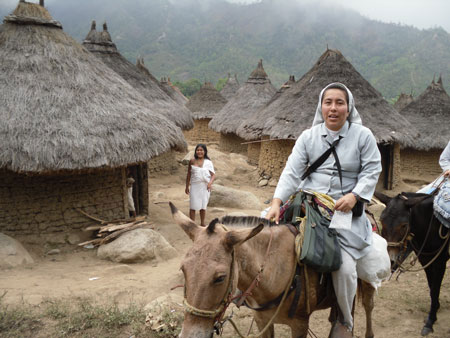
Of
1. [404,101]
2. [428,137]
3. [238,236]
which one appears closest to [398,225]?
[238,236]

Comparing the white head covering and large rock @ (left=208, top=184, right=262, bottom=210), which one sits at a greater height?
the white head covering

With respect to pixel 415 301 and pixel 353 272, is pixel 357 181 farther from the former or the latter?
pixel 415 301

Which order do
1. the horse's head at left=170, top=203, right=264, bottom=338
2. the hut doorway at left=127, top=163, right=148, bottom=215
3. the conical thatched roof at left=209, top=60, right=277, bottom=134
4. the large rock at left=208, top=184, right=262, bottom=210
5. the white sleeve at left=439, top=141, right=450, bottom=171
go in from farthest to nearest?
the conical thatched roof at left=209, top=60, right=277, bottom=134
the large rock at left=208, top=184, right=262, bottom=210
the hut doorway at left=127, top=163, right=148, bottom=215
the white sleeve at left=439, top=141, right=450, bottom=171
the horse's head at left=170, top=203, right=264, bottom=338

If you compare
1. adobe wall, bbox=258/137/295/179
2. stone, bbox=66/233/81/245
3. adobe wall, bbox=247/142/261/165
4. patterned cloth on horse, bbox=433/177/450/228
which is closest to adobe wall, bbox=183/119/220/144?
adobe wall, bbox=247/142/261/165

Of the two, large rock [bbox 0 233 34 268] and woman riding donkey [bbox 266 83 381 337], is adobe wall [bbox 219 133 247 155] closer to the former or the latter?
large rock [bbox 0 233 34 268]

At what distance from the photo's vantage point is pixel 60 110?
6656mm

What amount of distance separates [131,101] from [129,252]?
127 inches

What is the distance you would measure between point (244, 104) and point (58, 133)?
14269 millimetres

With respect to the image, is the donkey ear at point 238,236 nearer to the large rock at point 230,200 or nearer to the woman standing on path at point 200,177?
the woman standing on path at point 200,177

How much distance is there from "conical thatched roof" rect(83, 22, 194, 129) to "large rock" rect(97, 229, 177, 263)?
6.73 m

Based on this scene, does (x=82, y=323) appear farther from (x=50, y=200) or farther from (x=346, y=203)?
(x=50, y=200)

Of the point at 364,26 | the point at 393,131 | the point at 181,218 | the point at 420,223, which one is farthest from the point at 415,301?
the point at 364,26

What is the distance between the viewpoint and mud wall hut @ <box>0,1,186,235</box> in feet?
20.5

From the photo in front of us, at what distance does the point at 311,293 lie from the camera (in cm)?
265
